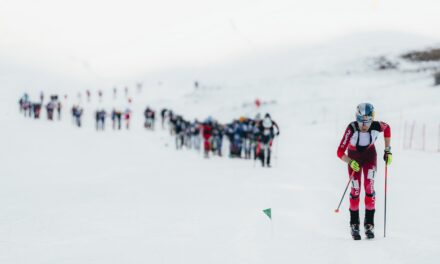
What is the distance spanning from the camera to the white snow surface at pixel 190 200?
6215mm

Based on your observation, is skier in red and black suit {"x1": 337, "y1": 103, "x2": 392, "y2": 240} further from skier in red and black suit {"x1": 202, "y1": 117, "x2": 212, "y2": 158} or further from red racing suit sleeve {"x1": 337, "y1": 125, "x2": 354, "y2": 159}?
skier in red and black suit {"x1": 202, "y1": 117, "x2": 212, "y2": 158}

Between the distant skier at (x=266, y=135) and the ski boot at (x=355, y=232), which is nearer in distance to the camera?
the ski boot at (x=355, y=232)

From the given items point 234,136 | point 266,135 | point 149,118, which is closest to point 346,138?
point 266,135

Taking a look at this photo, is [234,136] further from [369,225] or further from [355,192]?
[369,225]

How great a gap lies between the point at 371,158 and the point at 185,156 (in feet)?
55.0

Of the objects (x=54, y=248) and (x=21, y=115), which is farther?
(x=21, y=115)

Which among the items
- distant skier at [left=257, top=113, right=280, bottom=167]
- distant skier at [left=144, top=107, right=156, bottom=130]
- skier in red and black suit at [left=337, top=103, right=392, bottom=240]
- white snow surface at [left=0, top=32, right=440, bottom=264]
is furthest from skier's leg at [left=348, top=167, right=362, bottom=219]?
distant skier at [left=144, top=107, right=156, bottom=130]

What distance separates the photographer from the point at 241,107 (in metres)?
55.4

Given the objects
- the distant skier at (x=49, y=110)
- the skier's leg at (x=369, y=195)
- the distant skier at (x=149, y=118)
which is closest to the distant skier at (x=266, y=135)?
the skier's leg at (x=369, y=195)

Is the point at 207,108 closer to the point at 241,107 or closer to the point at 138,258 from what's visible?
the point at 241,107

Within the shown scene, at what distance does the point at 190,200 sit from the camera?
1061 centimetres

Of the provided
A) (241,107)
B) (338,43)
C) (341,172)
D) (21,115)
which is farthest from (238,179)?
(338,43)

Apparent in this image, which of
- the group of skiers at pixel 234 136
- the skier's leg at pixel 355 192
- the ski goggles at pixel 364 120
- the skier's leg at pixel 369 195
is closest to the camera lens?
the ski goggles at pixel 364 120

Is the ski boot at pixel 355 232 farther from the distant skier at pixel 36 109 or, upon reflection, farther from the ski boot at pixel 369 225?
the distant skier at pixel 36 109
